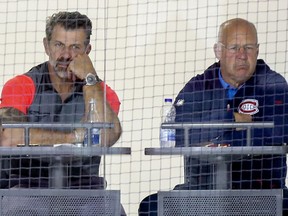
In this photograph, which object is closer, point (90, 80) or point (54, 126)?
point (54, 126)

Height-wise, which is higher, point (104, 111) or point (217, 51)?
point (217, 51)

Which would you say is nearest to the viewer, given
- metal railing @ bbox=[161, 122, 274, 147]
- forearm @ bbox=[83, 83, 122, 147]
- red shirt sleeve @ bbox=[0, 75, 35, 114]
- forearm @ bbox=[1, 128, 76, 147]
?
metal railing @ bbox=[161, 122, 274, 147]

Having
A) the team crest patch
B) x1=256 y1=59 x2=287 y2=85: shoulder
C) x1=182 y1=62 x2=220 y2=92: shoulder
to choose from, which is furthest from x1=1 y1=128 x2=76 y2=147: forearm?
x1=256 y1=59 x2=287 y2=85: shoulder

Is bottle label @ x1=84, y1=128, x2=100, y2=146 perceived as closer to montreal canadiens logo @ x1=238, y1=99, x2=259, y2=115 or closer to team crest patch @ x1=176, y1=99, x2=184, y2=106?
team crest patch @ x1=176, y1=99, x2=184, y2=106

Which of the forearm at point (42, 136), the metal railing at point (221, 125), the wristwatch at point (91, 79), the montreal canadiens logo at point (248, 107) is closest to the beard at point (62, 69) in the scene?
the wristwatch at point (91, 79)

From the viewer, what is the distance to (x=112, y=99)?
575 centimetres

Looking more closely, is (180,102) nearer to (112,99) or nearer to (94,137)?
(112,99)

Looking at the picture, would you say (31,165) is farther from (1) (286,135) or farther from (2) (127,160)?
(1) (286,135)

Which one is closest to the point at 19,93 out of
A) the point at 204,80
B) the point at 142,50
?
the point at 142,50

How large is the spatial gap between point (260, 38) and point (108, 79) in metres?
0.78

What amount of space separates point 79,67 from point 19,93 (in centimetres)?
32

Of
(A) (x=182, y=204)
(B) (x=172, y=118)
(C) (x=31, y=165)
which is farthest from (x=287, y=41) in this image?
(C) (x=31, y=165)

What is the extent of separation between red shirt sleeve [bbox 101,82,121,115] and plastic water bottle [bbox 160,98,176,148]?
0.22 m

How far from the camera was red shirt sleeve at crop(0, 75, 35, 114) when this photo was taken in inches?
224
